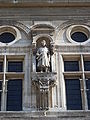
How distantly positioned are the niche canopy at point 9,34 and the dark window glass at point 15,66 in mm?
931

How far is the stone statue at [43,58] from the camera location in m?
15.4

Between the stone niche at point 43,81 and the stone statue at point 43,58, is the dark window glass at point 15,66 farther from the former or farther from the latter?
the stone statue at point 43,58

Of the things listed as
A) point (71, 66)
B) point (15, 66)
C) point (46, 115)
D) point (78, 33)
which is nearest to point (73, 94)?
point (71, 66)

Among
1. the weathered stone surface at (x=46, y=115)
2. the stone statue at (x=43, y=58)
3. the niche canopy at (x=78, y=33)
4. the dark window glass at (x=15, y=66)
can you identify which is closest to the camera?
the weathered stone surface at (x=46, y=115)

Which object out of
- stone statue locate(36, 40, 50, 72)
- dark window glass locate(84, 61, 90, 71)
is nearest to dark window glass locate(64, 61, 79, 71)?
dark window glass locate(84, 61, 90, 71)

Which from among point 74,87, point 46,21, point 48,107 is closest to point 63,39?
point 46,21

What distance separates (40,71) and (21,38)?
1.95 metres

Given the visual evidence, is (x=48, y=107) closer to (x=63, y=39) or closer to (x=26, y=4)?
(x=63, y=39)

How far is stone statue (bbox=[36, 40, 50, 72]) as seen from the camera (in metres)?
15.4

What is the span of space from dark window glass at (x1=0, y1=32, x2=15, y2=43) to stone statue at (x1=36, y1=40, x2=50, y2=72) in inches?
59.7

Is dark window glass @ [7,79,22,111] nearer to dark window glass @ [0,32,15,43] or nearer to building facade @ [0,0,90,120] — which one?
building facade @ [0,0,90,120]

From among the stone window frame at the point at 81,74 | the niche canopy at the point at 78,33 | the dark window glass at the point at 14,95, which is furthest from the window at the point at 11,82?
the niche canopy at the point at 78,33

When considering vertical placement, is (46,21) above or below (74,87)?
above

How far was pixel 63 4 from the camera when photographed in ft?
57.5
